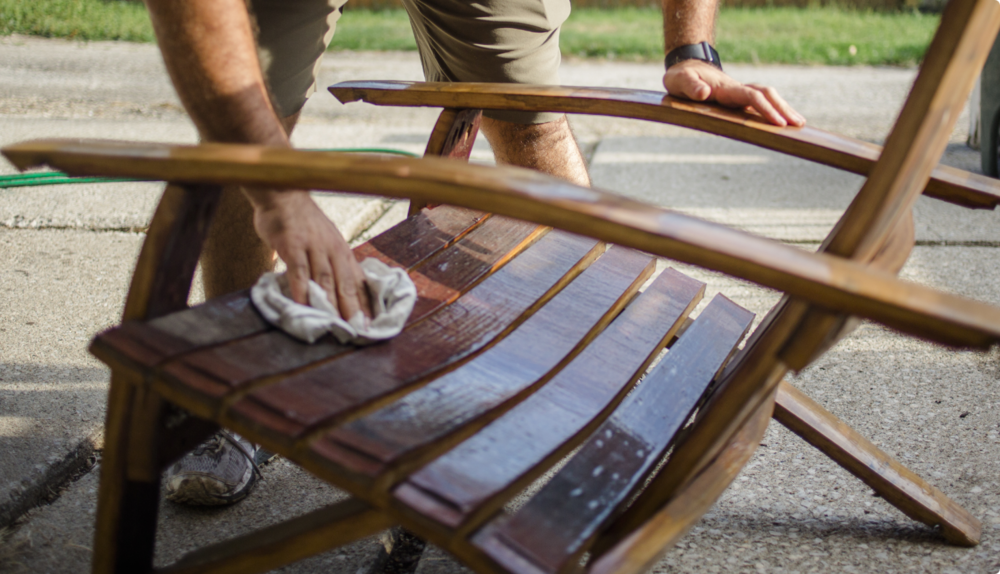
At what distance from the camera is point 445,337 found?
4.06ft

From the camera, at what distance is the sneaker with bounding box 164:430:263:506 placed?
144cm

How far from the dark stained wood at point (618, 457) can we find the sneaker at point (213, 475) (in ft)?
2.50

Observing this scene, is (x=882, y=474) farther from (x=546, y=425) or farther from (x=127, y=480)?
(x=127, y=480)

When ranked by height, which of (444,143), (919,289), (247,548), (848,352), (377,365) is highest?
(919,289)

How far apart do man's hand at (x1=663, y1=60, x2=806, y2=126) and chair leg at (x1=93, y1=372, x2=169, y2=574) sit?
1.12m

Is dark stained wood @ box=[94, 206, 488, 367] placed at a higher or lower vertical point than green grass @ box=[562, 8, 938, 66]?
higher

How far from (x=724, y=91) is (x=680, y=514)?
0.90 metres

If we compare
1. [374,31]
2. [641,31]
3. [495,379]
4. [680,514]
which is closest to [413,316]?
[495,379]

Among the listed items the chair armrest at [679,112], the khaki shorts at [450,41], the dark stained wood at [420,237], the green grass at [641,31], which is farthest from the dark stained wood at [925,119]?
the green grass at [641,31]

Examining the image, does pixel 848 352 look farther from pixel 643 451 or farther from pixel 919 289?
pixel 919 289

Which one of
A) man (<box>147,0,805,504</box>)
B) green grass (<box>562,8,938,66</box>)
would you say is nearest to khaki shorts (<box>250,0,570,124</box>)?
man (<box>147,0,805,504</box>)

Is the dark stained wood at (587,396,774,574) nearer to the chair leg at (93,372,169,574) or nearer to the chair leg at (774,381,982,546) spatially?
the chair leg at (774,381,982,546)

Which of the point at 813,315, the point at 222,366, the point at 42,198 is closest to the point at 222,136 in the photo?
the point at 222,366

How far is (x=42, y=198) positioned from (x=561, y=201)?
264 centimetres
